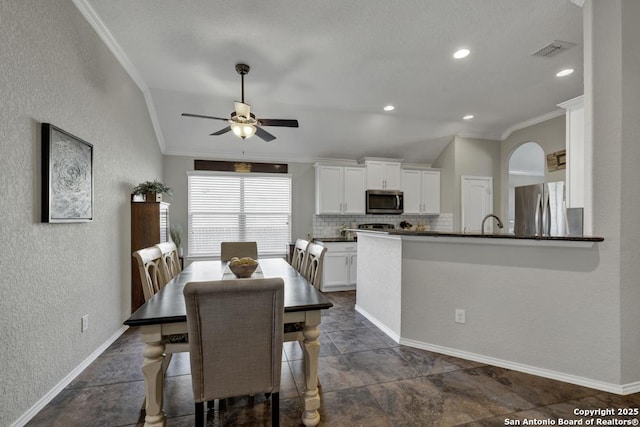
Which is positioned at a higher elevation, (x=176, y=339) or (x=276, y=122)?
(x=276, y=122)

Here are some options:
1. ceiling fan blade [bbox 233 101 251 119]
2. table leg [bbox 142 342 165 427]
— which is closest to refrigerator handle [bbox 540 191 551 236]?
ceiling fan blade [bbox 233 101 251 119]

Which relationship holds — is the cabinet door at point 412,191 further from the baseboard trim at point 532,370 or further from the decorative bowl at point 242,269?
the decorative bowl at point 242,269

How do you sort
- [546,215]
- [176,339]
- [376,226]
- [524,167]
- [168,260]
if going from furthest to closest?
→ [524,167], [376,226], [546,215], [168,260], [176,339]

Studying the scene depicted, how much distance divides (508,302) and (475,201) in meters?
3.44

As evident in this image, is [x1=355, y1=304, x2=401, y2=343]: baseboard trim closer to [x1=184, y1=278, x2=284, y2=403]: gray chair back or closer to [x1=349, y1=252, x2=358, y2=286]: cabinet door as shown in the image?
[x1=349, y1=252, x2=358, y2=286]: cabinet door

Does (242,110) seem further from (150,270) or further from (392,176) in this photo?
(392,176)

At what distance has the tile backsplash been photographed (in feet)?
17.8

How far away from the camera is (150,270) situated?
2.18 m

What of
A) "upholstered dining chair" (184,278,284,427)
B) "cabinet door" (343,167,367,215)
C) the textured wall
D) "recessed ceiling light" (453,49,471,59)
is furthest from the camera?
"cabinet door" (343,167,367,215)

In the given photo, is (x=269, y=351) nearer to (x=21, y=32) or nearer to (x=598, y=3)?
(x=21, y=32)

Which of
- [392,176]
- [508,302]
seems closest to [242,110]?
[508,302]

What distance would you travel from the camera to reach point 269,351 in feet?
4.67

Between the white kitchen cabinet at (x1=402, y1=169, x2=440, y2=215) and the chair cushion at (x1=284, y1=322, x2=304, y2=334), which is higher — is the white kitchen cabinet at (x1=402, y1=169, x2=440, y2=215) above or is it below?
above

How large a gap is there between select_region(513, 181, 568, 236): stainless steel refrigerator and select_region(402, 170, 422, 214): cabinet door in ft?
5.82
